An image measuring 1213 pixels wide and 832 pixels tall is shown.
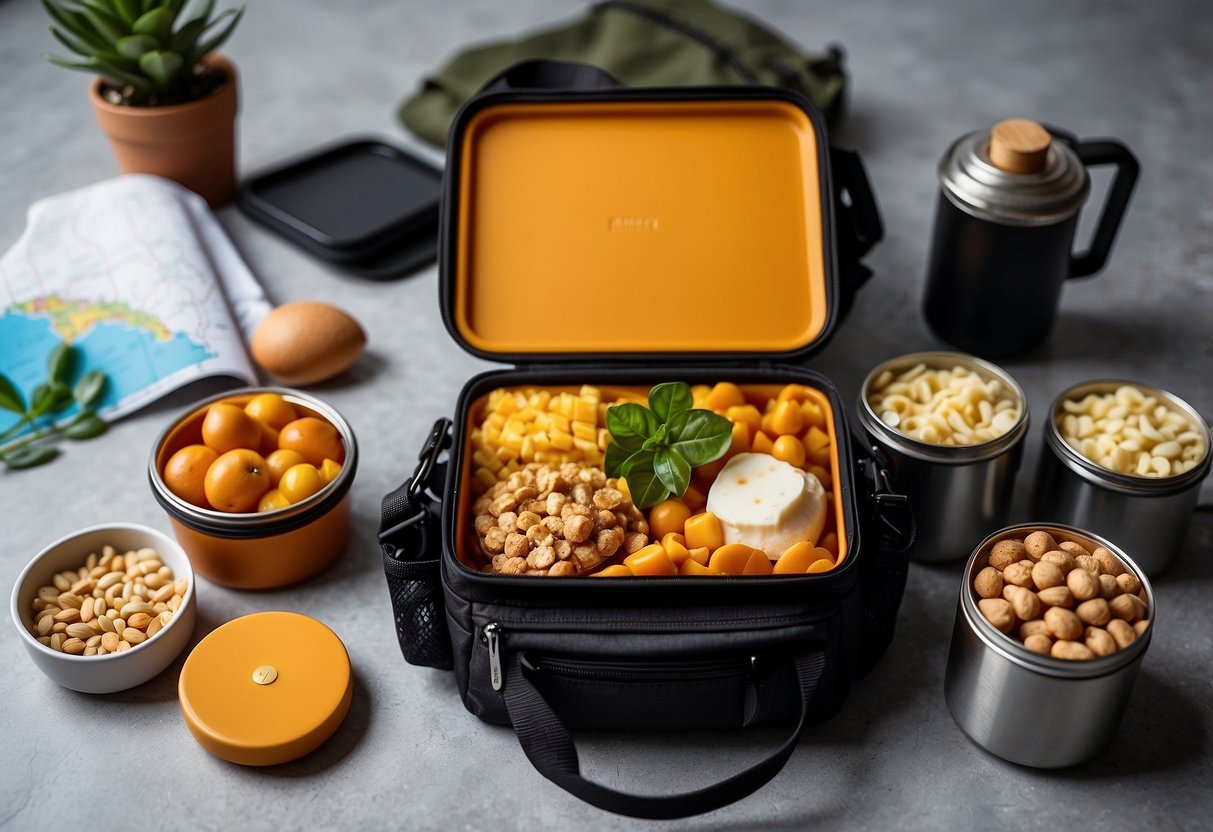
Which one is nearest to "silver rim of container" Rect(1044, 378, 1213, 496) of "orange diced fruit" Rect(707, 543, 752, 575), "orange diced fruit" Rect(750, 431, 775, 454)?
"orange diced fruit" Rect(750, 431, 775, 454)

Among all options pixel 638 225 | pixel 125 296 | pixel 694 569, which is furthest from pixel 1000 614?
pixel 125 296

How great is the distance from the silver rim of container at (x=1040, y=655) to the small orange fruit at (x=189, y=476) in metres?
1.09

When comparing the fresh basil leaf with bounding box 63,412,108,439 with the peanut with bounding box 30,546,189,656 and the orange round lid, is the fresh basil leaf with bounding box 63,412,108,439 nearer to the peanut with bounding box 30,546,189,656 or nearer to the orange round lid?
the peanut with bounding box 30,546,189,656

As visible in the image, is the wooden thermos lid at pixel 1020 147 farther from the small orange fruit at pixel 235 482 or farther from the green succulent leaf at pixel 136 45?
the green succulent leaf at pixel 136 45

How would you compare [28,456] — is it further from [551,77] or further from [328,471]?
[551,77]

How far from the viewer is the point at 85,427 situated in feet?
6.56

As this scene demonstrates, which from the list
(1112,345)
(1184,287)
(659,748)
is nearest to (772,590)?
(659,748)

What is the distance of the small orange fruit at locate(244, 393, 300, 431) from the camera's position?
70.4 inches

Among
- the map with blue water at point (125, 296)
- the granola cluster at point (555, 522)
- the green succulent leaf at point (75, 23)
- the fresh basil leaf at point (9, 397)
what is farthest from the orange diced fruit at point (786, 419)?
the green succulent leaf at point (75, 23)

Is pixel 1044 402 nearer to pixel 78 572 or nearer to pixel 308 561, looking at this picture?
pixel 308 561

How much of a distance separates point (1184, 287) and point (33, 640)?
219 centimetres

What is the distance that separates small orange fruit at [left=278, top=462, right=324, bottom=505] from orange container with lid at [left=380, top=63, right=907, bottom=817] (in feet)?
0.58

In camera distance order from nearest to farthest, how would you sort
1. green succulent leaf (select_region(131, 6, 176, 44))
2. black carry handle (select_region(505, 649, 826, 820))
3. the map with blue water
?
black carry handle (select_region(505, 649, 826, 820)), the map with blue water, green succulent leaf (select_region(131, 6, 176, 44))

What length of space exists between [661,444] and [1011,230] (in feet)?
2.54
